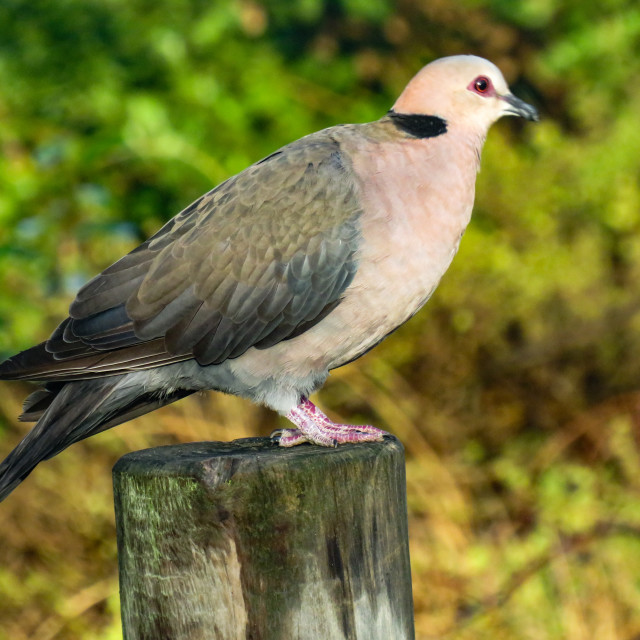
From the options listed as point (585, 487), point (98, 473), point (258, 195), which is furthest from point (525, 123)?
point (258, 195)

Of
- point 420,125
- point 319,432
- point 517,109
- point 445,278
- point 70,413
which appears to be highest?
point 445,278

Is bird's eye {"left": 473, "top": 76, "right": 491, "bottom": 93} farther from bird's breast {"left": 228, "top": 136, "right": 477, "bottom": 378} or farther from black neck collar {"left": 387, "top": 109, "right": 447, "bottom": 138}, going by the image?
bird's breast {"left": 228, "top": 136, "right": 477, "bottom": 378}

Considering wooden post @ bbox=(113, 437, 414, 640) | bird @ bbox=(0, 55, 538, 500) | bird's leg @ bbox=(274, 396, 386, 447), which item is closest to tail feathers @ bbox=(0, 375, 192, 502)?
bird @ bbox=(0, 55, 538, 500)

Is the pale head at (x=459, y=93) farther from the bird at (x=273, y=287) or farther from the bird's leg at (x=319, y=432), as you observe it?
the bird's leg at (x=319, y=432)

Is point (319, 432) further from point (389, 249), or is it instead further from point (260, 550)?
point (260, 550)

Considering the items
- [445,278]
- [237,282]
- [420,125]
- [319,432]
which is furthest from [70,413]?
[445,278]

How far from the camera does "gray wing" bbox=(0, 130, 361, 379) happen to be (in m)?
3.09

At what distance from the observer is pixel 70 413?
302 centimetres

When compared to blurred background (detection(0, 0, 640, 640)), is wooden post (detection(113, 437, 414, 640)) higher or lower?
lower

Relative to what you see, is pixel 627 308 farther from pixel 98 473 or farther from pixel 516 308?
pixel 98 473

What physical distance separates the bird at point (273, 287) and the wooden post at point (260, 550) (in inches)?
31.8

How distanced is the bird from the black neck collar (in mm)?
37

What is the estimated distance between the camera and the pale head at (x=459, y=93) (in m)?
3.40

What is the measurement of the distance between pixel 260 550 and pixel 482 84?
6.80ft
